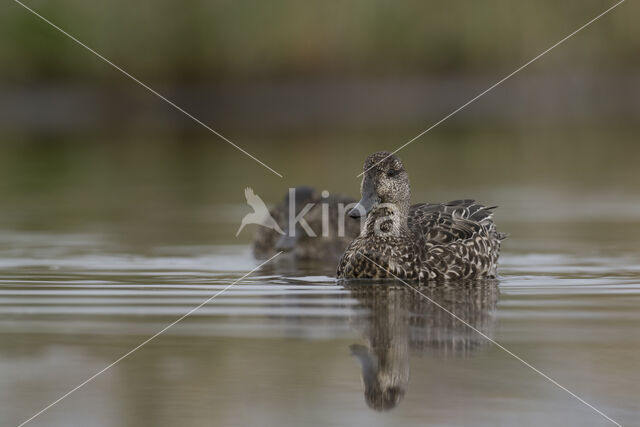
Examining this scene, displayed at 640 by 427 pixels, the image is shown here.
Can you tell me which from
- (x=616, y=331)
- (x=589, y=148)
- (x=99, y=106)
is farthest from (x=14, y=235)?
(x=99, y=106)

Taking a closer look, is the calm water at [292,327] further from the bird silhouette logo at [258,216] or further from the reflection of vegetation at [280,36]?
the reflection of vegetation at [280,36]

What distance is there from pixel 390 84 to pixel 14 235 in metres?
15.6

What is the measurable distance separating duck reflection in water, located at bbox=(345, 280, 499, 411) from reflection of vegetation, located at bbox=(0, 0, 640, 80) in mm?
15814

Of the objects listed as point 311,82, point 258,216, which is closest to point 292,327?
point 258,216

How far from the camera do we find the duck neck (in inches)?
321

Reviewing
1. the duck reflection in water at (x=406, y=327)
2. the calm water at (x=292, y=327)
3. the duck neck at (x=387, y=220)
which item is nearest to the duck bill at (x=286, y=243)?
the calm water at (x=292, y=327)

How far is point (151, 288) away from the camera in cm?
785

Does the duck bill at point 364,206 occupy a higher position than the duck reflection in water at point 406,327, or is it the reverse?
the duck bill at point 364,206

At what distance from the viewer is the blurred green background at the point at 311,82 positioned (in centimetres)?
1914

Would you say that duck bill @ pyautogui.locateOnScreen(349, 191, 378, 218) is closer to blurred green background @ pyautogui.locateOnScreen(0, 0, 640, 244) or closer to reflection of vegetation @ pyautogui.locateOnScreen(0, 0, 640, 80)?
blurred green background @ pyautogui.locateOnScreen(0, 0, 640, 244)

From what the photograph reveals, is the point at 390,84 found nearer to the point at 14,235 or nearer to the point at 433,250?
the point at 14,235

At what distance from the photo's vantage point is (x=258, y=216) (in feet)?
37.2

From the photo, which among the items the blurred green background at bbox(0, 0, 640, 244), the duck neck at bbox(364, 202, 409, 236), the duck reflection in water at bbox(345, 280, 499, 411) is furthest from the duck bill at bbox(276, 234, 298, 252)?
the blurred green background at bbox(0, 0, 640, 244)

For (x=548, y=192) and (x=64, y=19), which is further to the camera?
(x=64, y=19)
